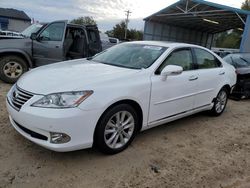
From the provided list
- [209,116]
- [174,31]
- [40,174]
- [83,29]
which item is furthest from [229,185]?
[174,31]

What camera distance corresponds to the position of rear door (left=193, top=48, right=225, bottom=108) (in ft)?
15.7

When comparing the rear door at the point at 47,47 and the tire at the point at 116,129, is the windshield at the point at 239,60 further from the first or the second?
the tire at the point at 116,129

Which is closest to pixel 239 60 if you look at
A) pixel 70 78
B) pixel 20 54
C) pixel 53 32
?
pixel 53 32

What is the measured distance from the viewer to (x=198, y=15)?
71.8 feet

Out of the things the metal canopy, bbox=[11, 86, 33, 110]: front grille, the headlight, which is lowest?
bbox=[11, 86, 33, 110]: front grille

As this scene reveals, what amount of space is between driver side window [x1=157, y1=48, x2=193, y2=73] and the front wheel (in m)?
1.32

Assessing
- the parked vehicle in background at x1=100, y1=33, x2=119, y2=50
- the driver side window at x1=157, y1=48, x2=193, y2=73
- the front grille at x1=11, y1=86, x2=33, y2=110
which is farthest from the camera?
the parked vehicle in background at x1=100, y1=33, x2=119, y2=50

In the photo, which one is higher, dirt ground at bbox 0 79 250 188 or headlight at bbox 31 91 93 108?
headlight at bbox 31 91 93 108

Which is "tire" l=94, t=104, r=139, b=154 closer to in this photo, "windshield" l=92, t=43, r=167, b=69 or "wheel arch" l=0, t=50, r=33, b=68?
"windshield" l=92, t=43, r=167, b=69

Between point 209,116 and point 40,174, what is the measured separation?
3.96 m

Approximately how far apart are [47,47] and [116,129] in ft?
15.3

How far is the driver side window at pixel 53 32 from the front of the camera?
7357mm

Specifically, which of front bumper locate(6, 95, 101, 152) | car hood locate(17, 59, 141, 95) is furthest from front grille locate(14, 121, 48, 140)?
car hood locate(17, 59, 141, 95)

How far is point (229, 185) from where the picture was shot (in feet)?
10.2
